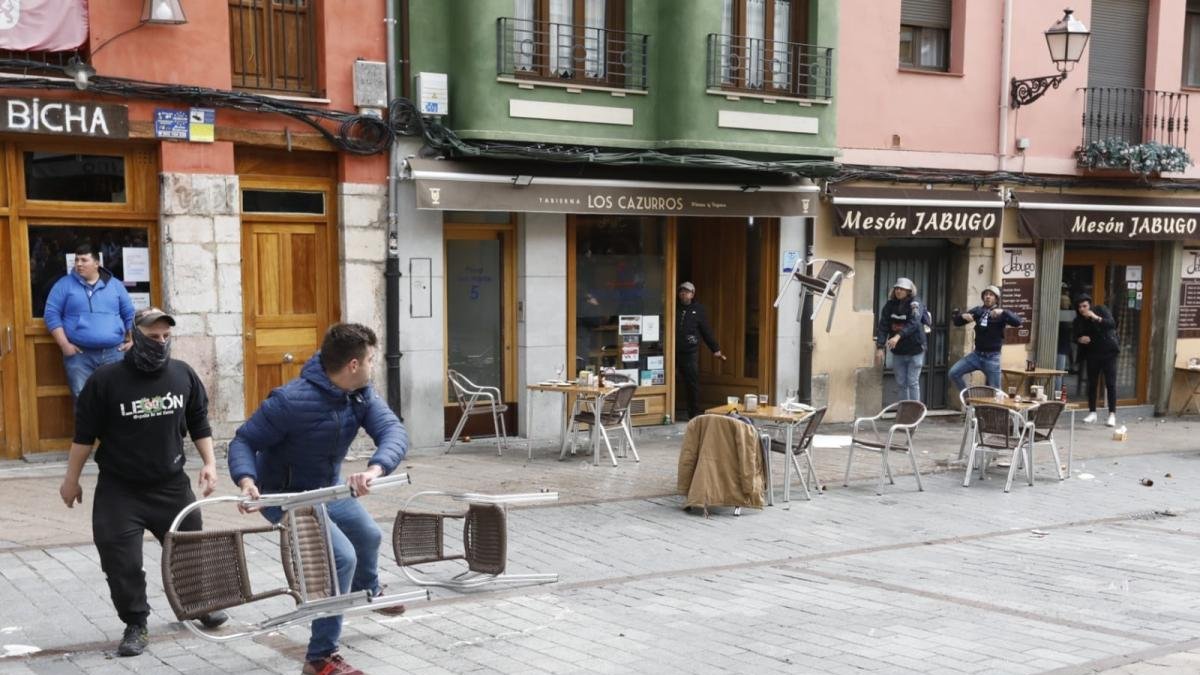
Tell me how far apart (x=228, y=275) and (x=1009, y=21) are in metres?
10.8

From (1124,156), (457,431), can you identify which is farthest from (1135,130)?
(457,431)

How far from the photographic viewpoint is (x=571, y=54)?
13.2 metres

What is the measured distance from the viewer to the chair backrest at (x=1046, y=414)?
37.6 feet

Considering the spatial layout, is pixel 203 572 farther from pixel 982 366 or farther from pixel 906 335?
pixel 982 366

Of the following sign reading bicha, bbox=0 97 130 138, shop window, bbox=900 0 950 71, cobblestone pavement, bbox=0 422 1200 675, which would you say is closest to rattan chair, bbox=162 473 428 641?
cobblestone pavement, bbox=0 422 1200 675

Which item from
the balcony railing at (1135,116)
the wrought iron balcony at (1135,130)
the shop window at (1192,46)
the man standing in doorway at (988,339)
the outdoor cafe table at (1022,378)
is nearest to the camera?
the man standing in doorway at (988,339)

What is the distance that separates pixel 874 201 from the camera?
48.4 ft

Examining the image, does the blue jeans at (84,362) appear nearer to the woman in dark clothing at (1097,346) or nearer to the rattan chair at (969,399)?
the rattan chair at (969,399)

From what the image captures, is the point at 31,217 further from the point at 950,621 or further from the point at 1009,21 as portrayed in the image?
the point at 1009,21

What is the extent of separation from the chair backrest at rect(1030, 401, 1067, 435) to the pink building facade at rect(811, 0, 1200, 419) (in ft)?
12.3

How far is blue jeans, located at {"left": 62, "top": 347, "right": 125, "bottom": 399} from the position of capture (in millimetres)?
10336

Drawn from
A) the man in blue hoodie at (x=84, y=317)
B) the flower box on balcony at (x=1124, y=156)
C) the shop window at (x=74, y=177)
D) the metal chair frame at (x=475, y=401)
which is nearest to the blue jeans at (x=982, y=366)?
the flower box on balcony at (x=1124, y=156)

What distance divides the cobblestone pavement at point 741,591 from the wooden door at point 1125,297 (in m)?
6.32

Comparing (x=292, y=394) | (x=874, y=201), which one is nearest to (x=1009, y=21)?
(x=874, y=201)
